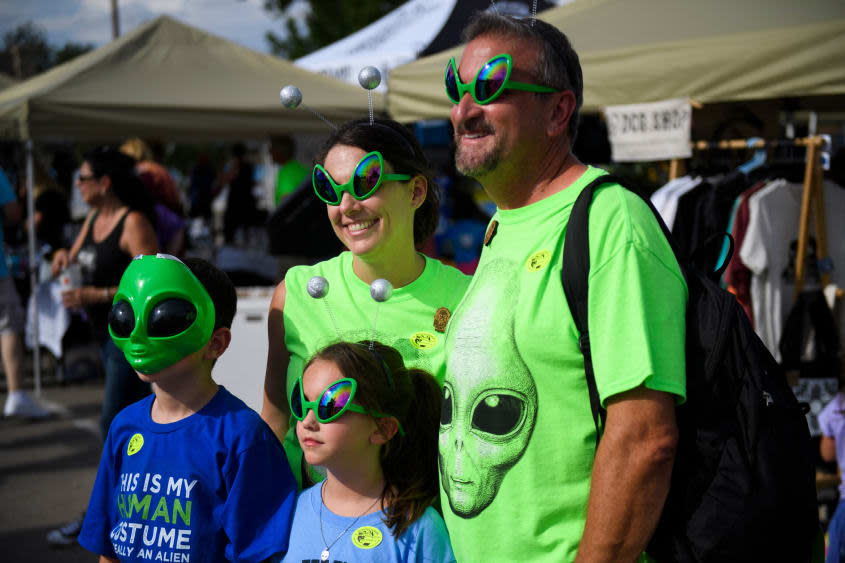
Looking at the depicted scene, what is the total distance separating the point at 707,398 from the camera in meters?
1.45

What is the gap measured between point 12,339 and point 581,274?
6.51 meters

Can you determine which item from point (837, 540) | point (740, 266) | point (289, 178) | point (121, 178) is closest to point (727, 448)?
point (837, 540)

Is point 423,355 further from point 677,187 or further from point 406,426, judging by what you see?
point 677,187

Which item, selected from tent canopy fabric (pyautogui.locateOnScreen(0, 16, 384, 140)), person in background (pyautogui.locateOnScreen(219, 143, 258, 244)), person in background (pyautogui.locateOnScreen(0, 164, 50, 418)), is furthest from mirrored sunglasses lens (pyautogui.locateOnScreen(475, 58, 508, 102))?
person in background (pyautogui.locateOnScreen(219, 143, 258, 244))

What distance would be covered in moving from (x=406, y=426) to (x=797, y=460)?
914 millimetres

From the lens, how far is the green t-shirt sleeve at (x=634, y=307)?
4.59 ft

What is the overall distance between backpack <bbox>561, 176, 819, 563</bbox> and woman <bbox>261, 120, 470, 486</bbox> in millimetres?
793

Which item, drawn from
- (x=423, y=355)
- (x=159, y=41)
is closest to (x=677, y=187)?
(x=423, y=355)

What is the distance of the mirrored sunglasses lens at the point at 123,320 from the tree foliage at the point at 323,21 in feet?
66.1

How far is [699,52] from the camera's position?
408 cm

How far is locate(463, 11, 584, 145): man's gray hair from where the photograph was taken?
1678mm

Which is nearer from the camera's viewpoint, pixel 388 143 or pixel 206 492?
pixel 206 492

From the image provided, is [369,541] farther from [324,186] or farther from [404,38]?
[404,38]

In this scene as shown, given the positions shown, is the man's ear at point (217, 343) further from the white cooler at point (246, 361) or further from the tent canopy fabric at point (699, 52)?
the tent canopy fabric at point (699, 52)
